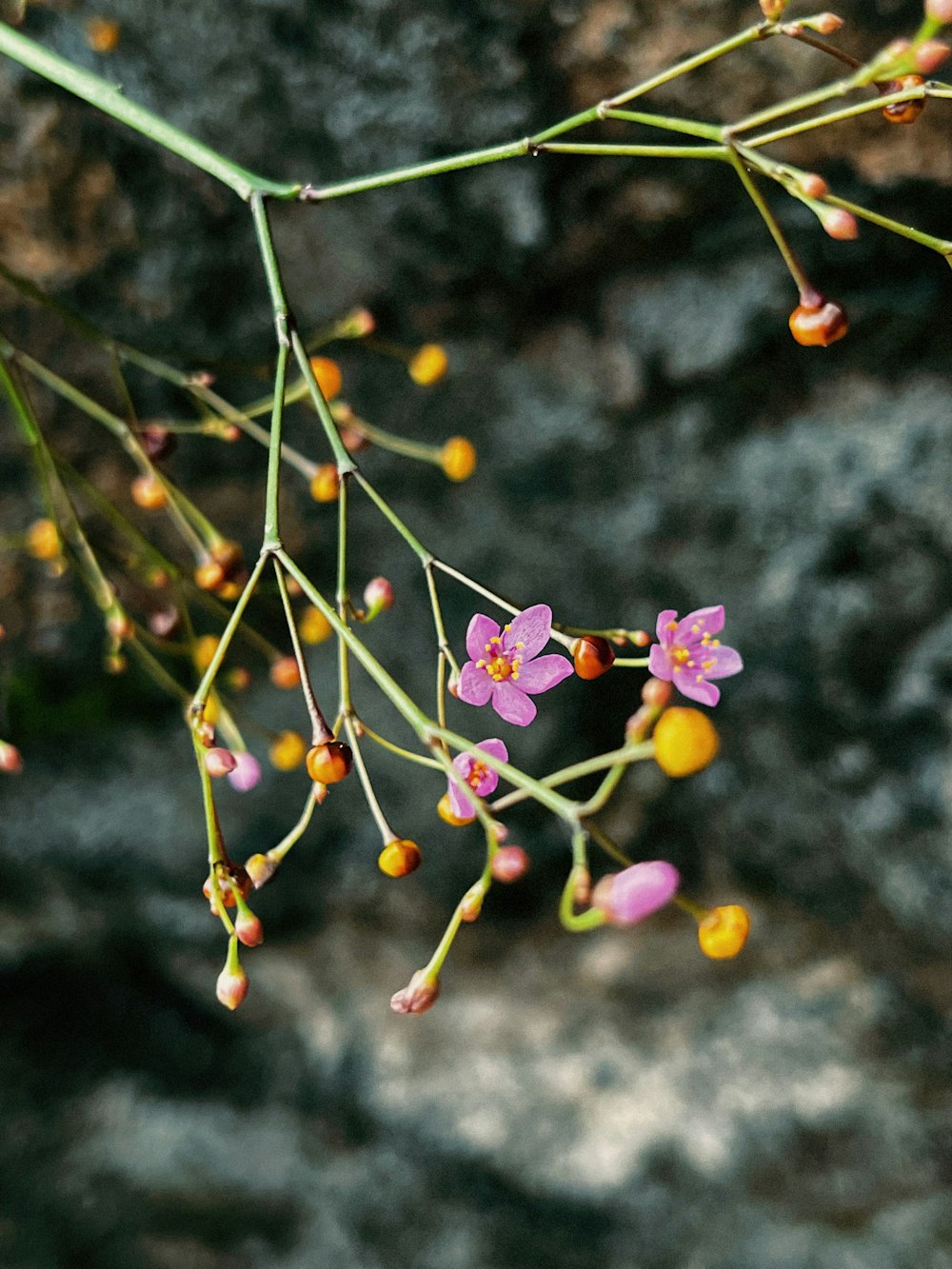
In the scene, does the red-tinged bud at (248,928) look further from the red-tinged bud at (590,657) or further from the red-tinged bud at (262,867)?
the red-tinged bud at (590,657)

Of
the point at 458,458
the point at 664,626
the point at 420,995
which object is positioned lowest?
the point at 420,995

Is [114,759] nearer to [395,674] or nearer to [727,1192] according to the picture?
[395,674]

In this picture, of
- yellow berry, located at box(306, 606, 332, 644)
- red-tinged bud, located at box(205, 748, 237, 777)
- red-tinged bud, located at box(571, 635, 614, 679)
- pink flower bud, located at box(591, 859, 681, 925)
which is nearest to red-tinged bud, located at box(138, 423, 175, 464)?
yellow berry, located at box(306, 606, 332, 644)

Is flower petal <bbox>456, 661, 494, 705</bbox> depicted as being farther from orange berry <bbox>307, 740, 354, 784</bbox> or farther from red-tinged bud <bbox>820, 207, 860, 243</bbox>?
red-tinged bud <bbox>820, 207, 860, 243</bbox>

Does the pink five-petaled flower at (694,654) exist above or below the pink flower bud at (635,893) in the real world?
above

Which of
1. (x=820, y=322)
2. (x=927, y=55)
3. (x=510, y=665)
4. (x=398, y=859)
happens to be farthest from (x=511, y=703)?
(x=927, y=55)

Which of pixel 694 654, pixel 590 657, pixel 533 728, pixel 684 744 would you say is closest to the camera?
pixel 684 744

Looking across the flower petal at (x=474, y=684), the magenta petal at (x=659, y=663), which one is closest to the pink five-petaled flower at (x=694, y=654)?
the magenta petal at (x=659, y=663)

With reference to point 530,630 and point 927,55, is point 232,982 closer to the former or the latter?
point 530,630
